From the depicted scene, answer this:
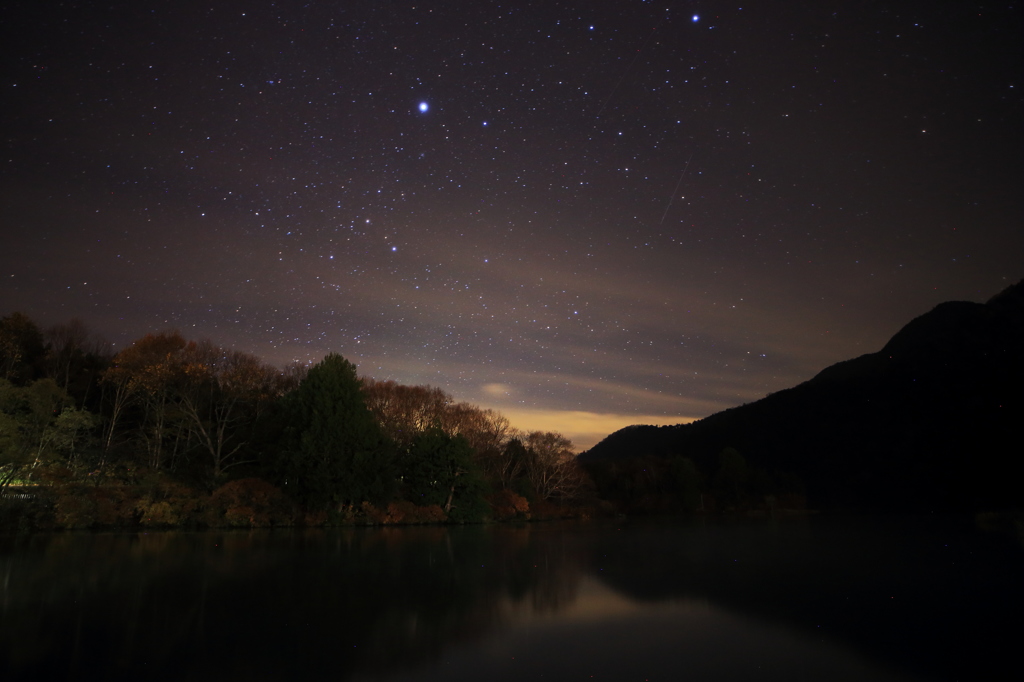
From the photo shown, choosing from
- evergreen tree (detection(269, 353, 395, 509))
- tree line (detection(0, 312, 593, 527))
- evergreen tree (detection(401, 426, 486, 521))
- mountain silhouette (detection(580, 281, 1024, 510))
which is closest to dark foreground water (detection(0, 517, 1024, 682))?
tree line (detection(0, 312, 593, 527))

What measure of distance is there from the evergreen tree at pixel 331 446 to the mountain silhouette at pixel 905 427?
136 ft

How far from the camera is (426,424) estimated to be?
46.5m

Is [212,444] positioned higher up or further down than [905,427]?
further down

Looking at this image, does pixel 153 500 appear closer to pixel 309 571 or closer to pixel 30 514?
pixel 30 514

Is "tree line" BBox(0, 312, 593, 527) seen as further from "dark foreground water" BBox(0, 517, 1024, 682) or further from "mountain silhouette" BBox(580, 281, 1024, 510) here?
"mountain silhouette" BBox(580, 281, 1024, 510)

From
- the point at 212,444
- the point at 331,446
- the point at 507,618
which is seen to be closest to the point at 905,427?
the point at 331,446

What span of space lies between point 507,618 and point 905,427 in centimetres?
8621

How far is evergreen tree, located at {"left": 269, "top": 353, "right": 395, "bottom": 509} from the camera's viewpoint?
3372cm

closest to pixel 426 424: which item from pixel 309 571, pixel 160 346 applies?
pixel 160 346

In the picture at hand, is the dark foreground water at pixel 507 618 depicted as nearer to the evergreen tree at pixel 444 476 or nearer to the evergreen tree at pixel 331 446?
the evergreen tree at pixel 331 446

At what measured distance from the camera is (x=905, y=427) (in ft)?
250

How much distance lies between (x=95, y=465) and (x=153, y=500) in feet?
11.4

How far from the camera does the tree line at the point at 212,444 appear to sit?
1054 inches

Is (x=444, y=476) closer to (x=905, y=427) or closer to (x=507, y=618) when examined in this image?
(x=507, y=618)
